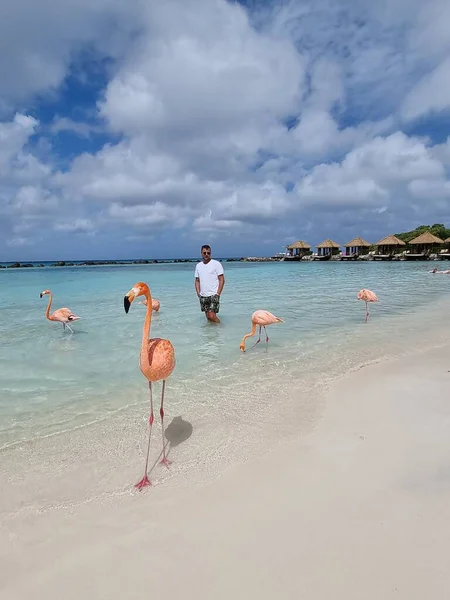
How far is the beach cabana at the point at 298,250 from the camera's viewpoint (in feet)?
276

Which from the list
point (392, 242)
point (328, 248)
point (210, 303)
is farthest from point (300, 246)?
point (210, 303)

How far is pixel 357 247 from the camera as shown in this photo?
248ft

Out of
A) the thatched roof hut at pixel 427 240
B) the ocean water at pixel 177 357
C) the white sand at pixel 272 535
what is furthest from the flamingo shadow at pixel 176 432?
the thatched roof hut at pixel 427 240

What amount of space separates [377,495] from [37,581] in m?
2.40

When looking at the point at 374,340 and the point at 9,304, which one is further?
the point at 9,304

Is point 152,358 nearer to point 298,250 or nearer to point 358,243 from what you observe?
point 358,243

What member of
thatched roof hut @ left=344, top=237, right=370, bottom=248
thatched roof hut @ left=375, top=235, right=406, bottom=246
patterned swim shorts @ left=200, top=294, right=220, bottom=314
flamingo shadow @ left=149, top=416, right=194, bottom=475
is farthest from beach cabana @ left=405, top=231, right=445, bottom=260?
flamingo shadow @ left=149, top=416, right=194, bottom=475

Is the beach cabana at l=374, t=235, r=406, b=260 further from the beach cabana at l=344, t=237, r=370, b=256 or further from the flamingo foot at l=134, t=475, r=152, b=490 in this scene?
the flamingo foot at l=134, t=475, r=152, b=490

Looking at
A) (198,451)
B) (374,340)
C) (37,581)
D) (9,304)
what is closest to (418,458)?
(198,451)

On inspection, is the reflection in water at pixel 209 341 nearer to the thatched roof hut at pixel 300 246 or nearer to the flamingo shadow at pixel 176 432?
the flamingo shadow at pixel 176 432

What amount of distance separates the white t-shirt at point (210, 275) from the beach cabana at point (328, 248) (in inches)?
2887

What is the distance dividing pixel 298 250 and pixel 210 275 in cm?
8489

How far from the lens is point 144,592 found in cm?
211

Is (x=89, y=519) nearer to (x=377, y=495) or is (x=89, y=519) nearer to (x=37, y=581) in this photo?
(x=37, y=581)
